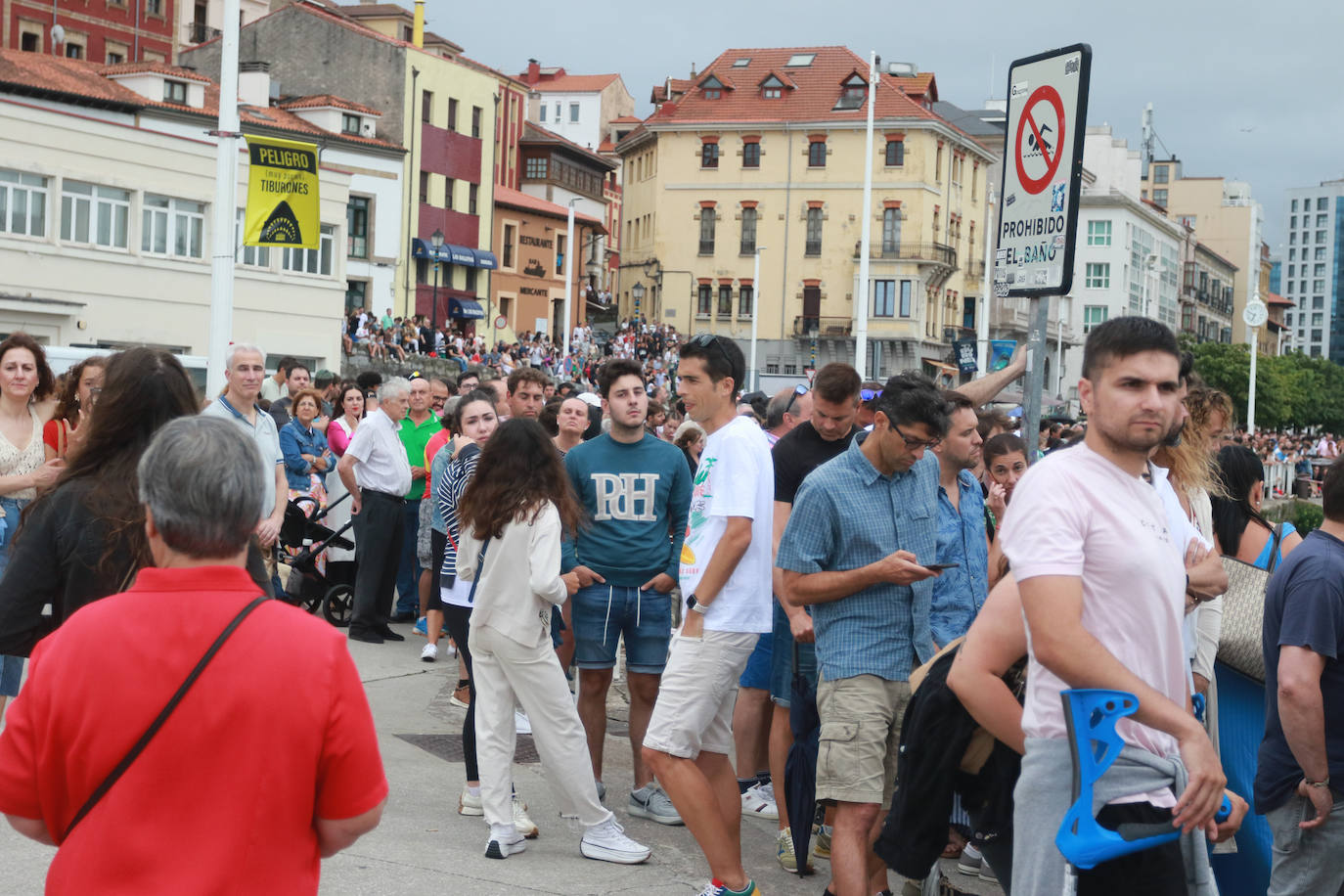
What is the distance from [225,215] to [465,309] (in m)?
50.1

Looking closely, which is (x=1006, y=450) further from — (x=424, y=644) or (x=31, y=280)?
(x=31, y=280)

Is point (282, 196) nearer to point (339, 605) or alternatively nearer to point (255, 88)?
point (339, 605)

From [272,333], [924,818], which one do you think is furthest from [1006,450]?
[272,333]

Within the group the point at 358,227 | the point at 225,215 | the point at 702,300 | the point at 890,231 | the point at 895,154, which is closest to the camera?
the point at 225,215

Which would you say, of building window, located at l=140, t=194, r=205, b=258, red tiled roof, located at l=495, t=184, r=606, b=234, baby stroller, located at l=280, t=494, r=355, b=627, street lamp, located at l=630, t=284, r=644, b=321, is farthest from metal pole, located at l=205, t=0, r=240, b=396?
red tiled roof, located at l=495, t=184, r=606, b=234

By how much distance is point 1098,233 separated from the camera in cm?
10862

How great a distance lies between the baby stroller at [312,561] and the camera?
12.0 meters

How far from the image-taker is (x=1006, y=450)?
822 cm

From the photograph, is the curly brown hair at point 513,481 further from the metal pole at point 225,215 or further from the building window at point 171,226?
the building window at point 171,226

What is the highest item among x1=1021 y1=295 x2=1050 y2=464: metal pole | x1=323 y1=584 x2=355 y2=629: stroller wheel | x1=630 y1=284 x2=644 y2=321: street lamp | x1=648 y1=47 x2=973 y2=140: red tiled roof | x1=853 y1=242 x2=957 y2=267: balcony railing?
x1=648 y1=47 x2=973 y2=140: red tiled roof

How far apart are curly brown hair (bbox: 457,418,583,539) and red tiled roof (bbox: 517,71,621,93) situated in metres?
104

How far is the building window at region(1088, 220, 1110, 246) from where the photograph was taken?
10819 cm

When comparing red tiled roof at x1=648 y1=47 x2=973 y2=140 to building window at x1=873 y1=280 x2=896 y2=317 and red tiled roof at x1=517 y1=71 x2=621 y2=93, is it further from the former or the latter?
red tiled roof at x1=517 y1=71 x2=621 y2=93

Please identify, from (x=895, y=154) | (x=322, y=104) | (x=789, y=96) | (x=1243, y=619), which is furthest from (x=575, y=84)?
(x=1243, y=619)
